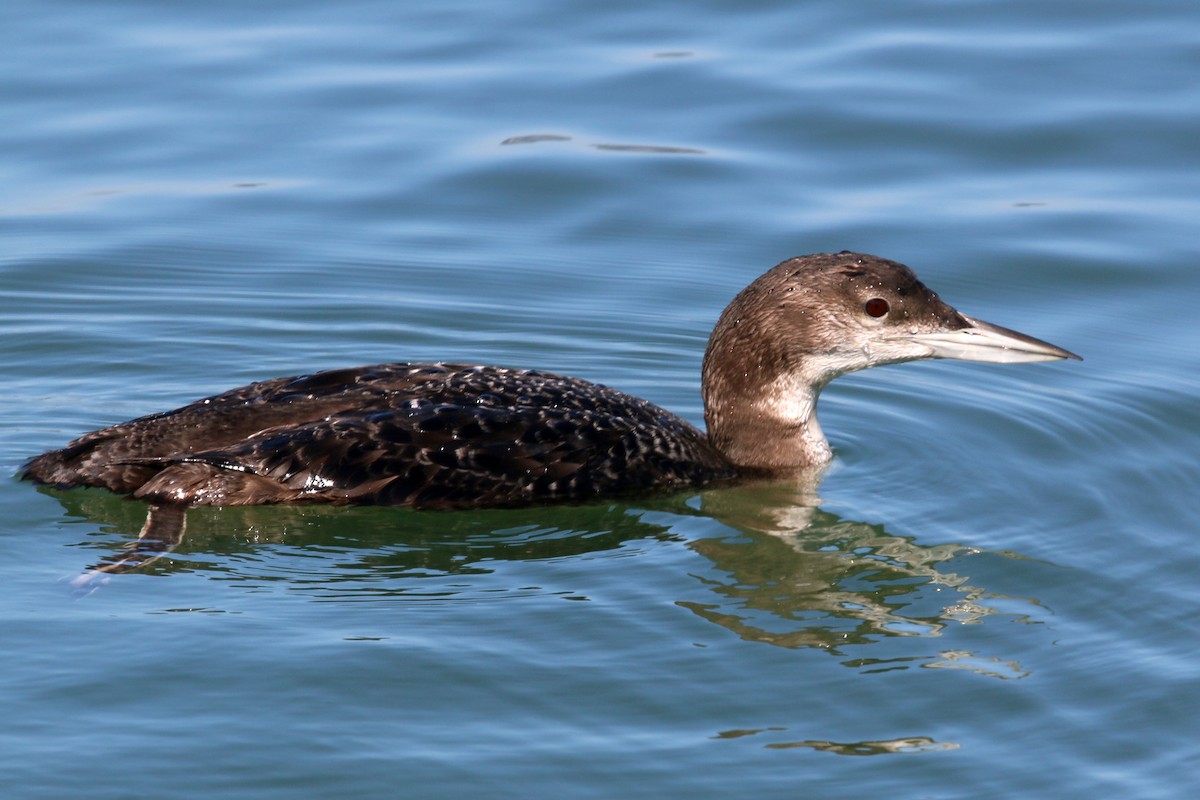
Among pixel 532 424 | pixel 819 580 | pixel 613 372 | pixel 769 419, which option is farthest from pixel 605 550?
pixel 613 372

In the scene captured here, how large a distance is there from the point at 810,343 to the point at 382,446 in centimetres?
199

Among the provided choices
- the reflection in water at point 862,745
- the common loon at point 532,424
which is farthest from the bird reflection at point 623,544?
the reflection in water at point 862,745

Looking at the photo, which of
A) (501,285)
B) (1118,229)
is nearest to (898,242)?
(1118,229)

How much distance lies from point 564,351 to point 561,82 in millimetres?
4004

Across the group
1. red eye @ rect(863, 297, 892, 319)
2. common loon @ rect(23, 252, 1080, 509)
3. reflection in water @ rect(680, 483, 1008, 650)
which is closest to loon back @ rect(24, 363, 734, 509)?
common loon @ rect(23, 252, 1080, 509)

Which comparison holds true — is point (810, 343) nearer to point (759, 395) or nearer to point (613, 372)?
point (759, 395)

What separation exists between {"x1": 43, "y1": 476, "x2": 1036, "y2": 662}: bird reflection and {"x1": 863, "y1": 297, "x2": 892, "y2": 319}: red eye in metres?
0.91

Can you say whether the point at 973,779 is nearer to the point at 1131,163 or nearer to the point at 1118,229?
the point at 1118,229

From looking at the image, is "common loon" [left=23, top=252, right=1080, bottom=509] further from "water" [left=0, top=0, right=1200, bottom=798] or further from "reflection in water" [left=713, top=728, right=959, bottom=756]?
"reflection in water" [left=713, top=728, right=959, bottom=756]

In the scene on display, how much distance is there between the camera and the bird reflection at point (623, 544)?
716 cm

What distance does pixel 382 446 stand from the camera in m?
7.68

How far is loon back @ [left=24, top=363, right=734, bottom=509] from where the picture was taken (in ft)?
25.1

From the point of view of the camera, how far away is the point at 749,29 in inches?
578

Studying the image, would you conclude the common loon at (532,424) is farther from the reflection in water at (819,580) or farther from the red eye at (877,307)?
the reflection in water at (819,580)
